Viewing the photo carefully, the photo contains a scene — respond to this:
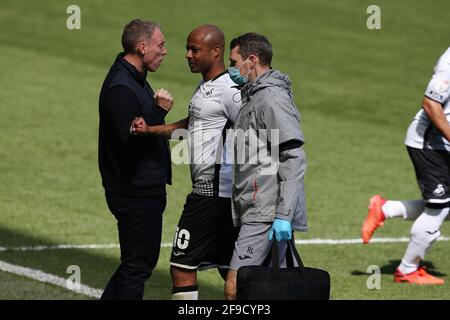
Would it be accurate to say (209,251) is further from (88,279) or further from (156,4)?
(156,4)

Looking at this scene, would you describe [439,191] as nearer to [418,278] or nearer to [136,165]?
[418,278]

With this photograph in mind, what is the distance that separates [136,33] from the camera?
909 cm

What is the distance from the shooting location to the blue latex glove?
8281 millimetres

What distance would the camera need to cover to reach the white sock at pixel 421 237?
11492 mm

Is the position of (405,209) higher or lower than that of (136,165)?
lower

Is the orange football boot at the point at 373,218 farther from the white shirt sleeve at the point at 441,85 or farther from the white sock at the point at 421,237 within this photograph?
the white shirt sleeve at the point at 441,85

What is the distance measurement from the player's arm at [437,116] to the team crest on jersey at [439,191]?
60 cm

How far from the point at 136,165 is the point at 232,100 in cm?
89

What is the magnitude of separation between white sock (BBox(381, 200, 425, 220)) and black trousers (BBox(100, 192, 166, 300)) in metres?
3.58

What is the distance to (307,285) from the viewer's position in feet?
26.2

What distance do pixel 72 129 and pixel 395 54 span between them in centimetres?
940

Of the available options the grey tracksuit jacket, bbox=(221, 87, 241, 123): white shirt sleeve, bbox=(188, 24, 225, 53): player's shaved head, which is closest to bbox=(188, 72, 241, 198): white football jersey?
bbox=(221, 87, 241, 123): white shirt sleeve

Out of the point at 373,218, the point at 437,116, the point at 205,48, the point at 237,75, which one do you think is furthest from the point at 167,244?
the point at 237,75

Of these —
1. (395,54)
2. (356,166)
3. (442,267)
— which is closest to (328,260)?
(442,267)
